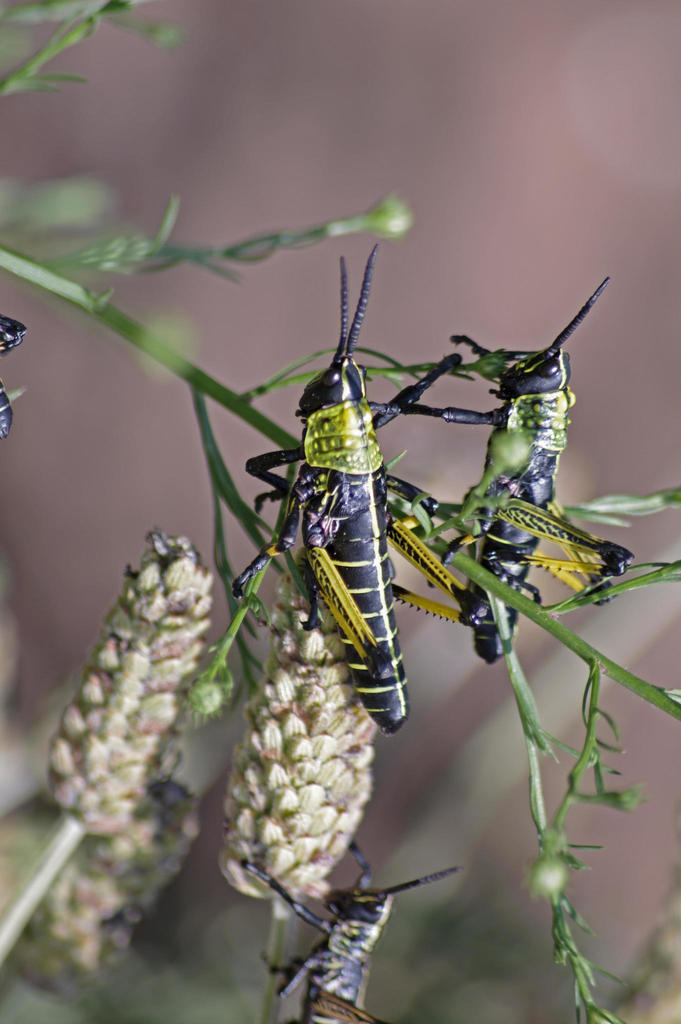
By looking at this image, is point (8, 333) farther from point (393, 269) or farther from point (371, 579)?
point (393, 269)

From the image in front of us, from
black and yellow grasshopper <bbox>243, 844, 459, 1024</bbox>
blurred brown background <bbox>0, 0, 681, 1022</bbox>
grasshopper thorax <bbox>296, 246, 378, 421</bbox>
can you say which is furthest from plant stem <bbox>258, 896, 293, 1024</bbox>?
blurred brown background <bbox>0, 0, 681, 1022</bbox>

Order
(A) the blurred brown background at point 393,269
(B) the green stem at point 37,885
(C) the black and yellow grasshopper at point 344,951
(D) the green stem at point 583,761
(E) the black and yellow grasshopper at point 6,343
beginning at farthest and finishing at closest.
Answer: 1. (A) the blurred brown background at point 393,269
2. (C) the black and yellow grasshopper at point 344,951
3. (B) the green stem at point 37,885
4. (E) the black and yellow grasshopper at point 6,343
5. (D) the green stem at point 583,761

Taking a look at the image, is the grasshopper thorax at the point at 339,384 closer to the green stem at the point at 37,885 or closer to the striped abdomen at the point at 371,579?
the striped abdomen at the point at 371,579

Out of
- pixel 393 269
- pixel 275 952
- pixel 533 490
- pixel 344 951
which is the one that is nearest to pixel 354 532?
pixel 533 490

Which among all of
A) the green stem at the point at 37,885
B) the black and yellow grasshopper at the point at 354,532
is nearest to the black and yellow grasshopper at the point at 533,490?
the black and yellow grasshopper at the point at 354,532

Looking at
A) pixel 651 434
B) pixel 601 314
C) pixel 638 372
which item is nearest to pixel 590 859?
pixel 651 434

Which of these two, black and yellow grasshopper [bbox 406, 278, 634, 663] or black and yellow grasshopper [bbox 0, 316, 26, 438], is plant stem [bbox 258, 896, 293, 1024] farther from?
black and yellow grasshopper [bbox 0, 316, 26, 438]

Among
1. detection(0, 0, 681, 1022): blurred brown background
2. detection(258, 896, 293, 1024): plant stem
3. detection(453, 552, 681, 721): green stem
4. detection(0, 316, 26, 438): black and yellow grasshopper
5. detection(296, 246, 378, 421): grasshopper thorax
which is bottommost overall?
detection(258, 896, 293, 1024): plant stem
